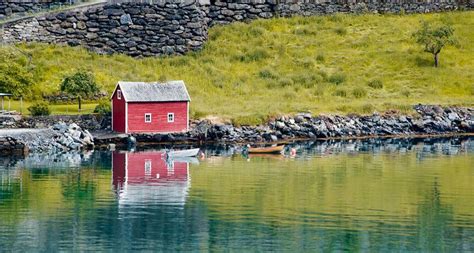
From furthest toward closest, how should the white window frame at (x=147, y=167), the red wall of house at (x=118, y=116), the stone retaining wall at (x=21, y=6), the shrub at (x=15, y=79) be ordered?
1. the stone retaining wall at (x=21, y=6)
2. the shrub at (x=15, y=79)
3. the red wall of house at (x=118, y=116)
4. the white window frame at (x=147, y=167)

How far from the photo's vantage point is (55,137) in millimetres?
62406

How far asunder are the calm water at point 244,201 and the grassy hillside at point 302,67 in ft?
20.5

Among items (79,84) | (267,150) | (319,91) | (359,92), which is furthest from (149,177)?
(359,92)

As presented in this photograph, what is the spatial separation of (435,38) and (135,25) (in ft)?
51.1

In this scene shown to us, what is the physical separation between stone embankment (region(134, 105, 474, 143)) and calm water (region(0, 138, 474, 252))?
2524 millimetres

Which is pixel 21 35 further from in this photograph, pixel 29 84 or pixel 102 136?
pixel 102 136

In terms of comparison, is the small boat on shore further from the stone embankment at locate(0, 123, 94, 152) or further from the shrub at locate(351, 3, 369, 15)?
the shrub at locate(351, 3, 369, 15)

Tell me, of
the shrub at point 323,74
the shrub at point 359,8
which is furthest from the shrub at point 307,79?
the shrub at point 359,8

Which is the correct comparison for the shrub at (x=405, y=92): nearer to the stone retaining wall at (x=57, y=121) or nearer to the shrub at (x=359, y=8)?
the shrub at (x=359, y=8)

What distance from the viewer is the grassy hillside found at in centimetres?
6956

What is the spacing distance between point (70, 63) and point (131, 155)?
37.9 ft

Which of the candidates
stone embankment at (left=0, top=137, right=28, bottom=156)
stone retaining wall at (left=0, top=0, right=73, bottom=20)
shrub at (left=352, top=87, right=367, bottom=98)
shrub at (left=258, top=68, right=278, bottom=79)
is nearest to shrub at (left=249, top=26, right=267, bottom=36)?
shrub at (left=258, top=68, right=278, bottom=79)

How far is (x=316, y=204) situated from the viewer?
4788cm

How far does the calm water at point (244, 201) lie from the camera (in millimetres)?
41469
